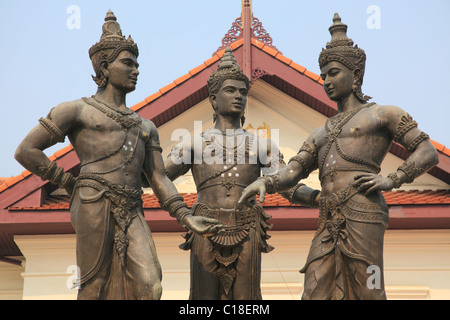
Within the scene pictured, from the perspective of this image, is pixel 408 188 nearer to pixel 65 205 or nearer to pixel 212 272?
pixel 65 205

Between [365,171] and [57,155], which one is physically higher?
[57,155]

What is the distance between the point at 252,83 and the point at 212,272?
7915 mm

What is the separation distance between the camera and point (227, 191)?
1002cm

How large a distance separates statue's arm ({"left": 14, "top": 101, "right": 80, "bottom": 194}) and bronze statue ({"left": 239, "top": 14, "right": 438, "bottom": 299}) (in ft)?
5.92

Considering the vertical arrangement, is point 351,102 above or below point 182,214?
above

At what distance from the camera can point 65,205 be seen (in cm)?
1591

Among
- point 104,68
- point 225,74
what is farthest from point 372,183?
point 104,68

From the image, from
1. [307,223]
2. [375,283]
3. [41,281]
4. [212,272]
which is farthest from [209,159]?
[41,281]

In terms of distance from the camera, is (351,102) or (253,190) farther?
(351,102)

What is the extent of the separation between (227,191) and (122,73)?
164cm

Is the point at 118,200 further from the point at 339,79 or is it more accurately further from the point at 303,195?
Answer: the point at 339,79

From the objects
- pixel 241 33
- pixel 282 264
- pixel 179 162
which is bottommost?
pixel 179 162

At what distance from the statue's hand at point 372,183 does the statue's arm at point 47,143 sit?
2.80m

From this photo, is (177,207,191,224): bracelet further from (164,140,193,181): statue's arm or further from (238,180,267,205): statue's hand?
(164,140,193,181): statue's arm
